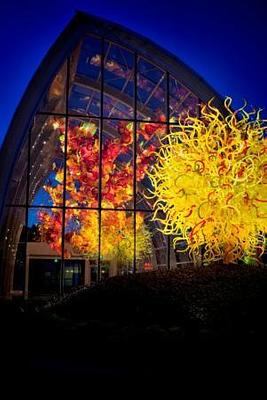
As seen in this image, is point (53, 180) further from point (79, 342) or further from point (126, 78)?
point (79, 342)

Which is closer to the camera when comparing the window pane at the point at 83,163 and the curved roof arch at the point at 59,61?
the window pane at the point at 83,163

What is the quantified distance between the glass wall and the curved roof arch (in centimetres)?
23

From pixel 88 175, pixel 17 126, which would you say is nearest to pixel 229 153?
pixel 88 175

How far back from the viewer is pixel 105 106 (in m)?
18.2

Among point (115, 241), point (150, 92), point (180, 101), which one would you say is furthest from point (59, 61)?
point (115, 241)

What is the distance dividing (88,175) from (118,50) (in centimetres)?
446

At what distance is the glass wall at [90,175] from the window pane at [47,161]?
3 centimetres

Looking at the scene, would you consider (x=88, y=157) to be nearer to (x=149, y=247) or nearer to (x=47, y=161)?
(x=47, y=161)

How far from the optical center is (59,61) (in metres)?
17.8

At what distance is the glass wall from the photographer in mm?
16812

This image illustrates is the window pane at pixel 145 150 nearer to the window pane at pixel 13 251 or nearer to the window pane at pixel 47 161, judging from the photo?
the window pane at pixel 47 161

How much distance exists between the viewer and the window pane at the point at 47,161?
670 inches

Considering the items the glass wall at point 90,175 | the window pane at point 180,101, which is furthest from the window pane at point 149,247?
the window pane at point 180,101

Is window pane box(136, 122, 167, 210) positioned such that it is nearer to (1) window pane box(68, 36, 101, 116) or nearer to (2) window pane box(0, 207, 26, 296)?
(1) window pane box(68, 36, 101, 116)
